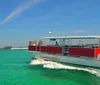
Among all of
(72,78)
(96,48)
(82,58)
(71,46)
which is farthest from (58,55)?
(72,78)

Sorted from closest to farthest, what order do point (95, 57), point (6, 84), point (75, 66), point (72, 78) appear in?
point (6, 84) → point (72, 78) → point (95, 57) → point (75, 66)

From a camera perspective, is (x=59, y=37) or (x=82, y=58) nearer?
(x=82, y=58)

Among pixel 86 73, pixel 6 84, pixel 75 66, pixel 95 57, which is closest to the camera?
pixel 6 84

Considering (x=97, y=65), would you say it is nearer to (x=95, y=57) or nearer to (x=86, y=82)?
(x=95, y=57)

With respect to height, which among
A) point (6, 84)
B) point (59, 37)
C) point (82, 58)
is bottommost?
point (6, 84)

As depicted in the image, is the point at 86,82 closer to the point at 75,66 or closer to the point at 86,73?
the point at 86,73

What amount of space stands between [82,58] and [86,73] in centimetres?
318

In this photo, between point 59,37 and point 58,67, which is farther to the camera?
point 59,37

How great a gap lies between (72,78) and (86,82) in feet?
6.06

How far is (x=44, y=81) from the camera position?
58.9 ft

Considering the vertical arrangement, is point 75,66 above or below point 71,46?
below

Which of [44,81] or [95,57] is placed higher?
[95,57]

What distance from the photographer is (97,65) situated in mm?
22516

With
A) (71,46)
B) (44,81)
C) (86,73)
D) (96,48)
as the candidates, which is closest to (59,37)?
(71,46)
